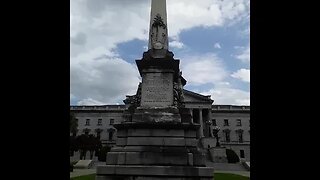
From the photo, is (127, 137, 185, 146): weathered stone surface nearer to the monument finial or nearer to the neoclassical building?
the monument finial

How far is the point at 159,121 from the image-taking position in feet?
37.7

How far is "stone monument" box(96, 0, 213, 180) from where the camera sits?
33.7ft

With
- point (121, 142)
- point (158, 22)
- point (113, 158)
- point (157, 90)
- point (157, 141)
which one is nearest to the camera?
point (113, 158)

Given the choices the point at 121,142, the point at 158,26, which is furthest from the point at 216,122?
the point at 121,142

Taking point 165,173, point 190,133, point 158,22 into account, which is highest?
point 158,22

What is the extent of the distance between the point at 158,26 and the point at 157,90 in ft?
9.73

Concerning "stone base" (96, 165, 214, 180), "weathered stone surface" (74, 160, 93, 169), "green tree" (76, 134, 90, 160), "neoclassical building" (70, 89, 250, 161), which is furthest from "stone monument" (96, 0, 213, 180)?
"neoclassical building" (70, 89, 250, 161)

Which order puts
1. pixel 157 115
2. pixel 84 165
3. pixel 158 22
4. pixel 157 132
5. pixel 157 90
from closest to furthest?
pixel 157 132 → pixel 157 115 → pixel 157 90 → pixel 158 22 → pixel 84 165

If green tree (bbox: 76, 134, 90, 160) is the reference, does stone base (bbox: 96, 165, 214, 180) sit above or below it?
above

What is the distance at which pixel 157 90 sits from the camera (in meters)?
12.3

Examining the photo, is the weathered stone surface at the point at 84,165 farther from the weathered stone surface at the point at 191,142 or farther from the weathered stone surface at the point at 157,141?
the weathered stone surface at the point at 191,142

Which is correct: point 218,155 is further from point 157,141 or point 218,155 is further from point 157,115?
point 157,141
